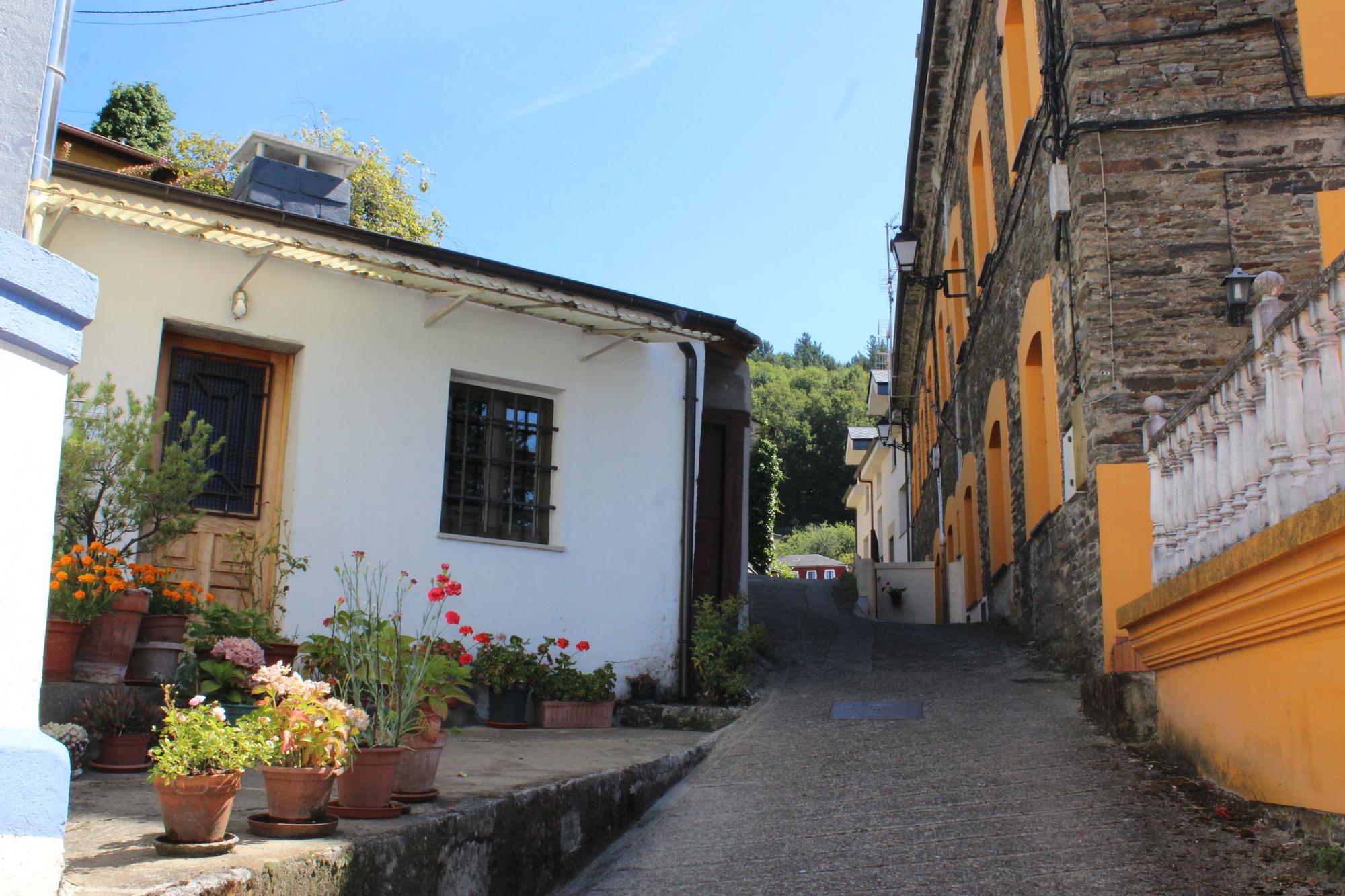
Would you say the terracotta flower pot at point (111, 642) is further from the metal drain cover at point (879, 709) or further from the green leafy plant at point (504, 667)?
the metal drain cover at point (879, 709)

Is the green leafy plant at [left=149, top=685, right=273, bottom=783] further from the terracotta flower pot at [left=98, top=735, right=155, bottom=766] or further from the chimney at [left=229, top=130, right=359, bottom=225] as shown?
the chimney at [left=229, top=130, right=359, bottom=225]

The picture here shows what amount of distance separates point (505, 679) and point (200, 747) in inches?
183

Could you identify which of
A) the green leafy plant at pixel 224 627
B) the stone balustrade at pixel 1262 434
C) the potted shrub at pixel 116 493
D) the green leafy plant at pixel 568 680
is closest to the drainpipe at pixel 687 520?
the green leafy plant at pixel 568 680

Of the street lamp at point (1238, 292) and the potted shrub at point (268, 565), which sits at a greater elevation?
the street lamp at point (1238, 292)

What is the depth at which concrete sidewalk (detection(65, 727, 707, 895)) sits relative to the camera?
292 centimetres

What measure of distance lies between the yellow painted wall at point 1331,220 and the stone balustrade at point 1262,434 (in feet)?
9.18

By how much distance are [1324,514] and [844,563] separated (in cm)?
4126

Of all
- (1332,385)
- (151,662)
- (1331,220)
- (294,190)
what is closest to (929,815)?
(1332,385)

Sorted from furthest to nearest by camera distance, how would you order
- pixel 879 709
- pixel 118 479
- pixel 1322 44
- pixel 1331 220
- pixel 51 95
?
1. pixel 879 709
2. pixel 1322 44
3. pixel 1331 220
4. pixel 118 479
5. pixel 51 95

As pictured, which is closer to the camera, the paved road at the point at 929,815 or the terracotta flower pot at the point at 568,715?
the paved road at the point at 929,815

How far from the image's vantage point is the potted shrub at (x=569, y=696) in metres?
7.87

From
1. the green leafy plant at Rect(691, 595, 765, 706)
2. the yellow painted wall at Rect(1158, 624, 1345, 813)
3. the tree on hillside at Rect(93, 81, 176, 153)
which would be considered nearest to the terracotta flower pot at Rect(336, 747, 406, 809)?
the yellow painted wall at Rect(1158, 624, 1345, 813)

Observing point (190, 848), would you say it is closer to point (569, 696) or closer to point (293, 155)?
point (569, 696)

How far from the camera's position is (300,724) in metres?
3.48
